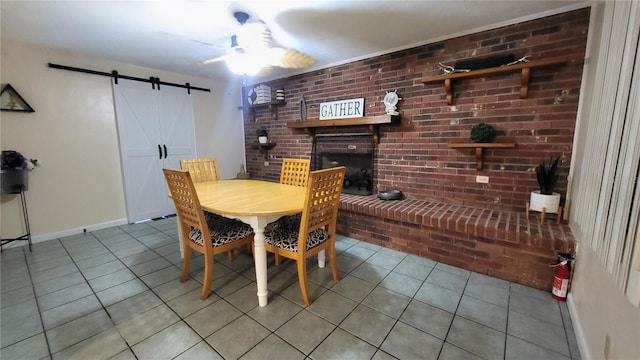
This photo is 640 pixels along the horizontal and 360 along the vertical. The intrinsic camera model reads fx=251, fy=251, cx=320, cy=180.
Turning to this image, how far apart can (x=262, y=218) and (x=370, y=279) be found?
3.61 feet

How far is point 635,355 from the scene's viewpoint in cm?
83

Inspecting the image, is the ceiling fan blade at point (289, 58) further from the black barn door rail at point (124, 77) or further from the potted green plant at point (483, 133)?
the black barn door rail at point (124, 77)

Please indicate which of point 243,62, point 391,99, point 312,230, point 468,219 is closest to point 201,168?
point 243,62

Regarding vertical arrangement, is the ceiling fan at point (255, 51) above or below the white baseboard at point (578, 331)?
above

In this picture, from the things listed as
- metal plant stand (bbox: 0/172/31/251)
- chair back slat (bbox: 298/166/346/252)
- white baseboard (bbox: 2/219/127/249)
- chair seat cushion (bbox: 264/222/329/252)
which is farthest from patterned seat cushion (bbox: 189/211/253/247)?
white baseboard (bbox: 2/219/127/249)

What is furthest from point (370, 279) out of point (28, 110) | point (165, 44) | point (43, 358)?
point (28, 110)

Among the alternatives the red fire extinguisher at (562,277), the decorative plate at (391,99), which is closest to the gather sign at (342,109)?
the decorative plate at (391,99)

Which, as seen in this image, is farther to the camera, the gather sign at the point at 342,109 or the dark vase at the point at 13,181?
the gather sign at the point at 342,109

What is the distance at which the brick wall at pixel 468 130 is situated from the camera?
2059 mm

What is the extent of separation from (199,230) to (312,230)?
34.5 inches

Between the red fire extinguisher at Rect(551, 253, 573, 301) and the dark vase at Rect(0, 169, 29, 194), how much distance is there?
15.9 ft

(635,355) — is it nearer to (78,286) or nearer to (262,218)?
(262,218)

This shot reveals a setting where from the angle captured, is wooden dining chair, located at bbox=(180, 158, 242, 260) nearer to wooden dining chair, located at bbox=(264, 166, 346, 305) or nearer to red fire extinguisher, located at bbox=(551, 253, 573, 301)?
wooden dining chair, located at bbox=(264, 166, 346, 305)

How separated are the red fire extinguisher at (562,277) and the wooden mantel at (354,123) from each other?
1859 millimetres
